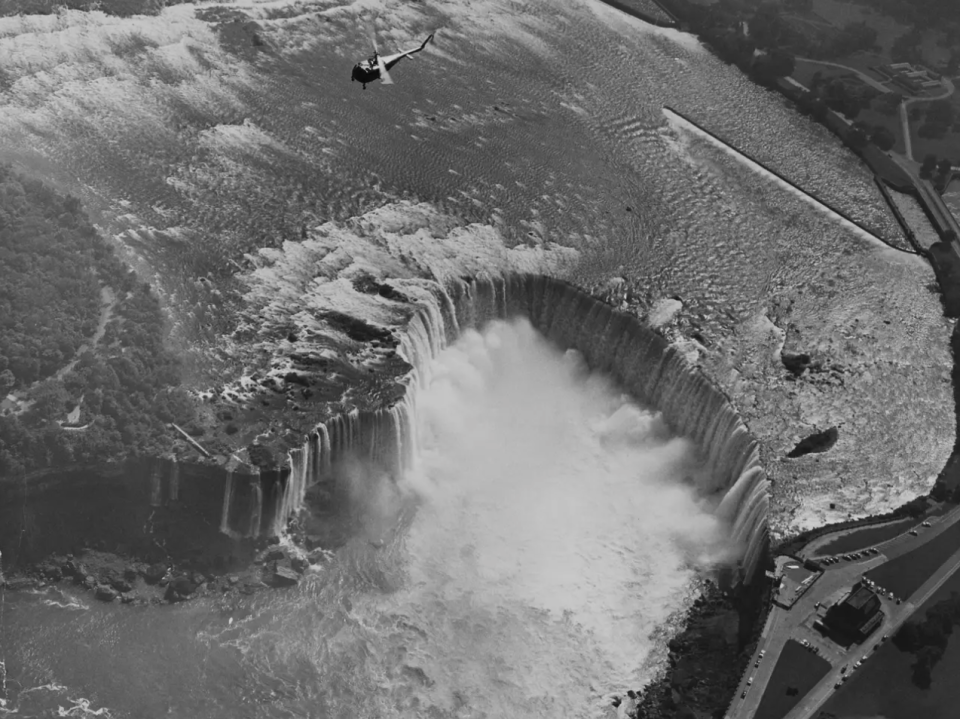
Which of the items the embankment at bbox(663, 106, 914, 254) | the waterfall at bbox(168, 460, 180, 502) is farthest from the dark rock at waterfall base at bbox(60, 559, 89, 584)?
the embankment at bbox(663, 106, 914, 254)

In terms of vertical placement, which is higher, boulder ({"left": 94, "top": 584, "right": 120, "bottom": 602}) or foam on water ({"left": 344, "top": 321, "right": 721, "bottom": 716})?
foam on water ({"left": 344, "top": 321, "right": 721, "bottom": 716})

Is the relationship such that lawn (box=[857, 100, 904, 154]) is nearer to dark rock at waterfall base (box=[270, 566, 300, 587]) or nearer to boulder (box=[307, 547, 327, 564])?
boulder (box=[307, 547, 327, 564])

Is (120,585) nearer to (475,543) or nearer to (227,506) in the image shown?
(227,506)

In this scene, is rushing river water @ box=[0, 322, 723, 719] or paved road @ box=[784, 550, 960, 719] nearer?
paved road @ box=[784, 550, 960, 719]

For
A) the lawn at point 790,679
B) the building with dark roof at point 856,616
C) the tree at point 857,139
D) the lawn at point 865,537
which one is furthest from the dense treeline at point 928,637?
the tree at point 857,139

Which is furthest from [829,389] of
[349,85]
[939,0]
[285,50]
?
[939,0]

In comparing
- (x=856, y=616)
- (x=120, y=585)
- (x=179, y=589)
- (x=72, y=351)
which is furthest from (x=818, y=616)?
(x=72, y=351)
